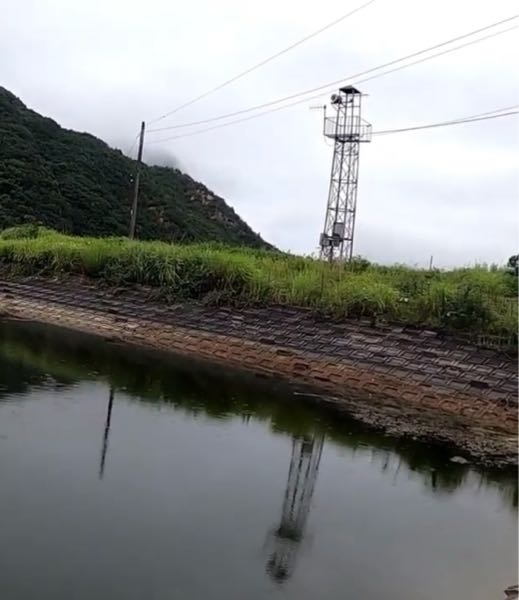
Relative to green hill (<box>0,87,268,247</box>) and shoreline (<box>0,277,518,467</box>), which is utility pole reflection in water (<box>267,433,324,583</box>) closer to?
shoreline (<box>0,277,518,467</box>)

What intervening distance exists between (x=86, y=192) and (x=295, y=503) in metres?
26.5

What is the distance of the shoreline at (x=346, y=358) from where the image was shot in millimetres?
7238

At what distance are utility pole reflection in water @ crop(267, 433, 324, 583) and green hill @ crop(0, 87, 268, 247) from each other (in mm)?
20939

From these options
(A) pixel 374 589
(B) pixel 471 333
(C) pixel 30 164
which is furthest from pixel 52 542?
(C) pixel 30 164

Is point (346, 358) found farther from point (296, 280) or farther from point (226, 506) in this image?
point (226, 506)

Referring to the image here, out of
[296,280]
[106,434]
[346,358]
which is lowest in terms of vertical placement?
[106,434]

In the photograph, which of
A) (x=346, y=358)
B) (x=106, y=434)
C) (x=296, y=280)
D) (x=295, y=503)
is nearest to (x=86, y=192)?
(x=296, y=280)

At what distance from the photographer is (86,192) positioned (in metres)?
29.5

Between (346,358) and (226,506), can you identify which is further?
(346,358)

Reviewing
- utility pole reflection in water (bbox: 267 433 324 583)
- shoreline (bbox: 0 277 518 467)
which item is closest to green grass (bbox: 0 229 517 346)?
shoreline (bbox: 0 277 518 467)

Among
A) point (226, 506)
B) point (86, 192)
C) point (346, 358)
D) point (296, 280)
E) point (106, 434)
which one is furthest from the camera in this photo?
point (86, 192)

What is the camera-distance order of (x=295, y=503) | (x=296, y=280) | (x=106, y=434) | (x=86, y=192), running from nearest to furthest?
(x=295, y=503)
(x=106, y=434)
(x=296, y=280)
(x=86, y=192)

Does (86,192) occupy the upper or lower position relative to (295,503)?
upper

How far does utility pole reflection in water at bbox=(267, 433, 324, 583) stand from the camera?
149 inches
